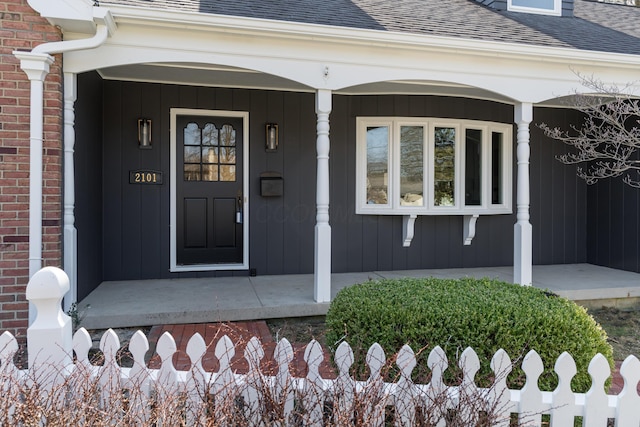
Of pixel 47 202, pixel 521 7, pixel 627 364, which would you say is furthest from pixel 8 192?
pixel 521 7

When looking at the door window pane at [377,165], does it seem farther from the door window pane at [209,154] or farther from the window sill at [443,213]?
the door window pane at [209,154]

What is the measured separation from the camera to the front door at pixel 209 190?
19.3 feet

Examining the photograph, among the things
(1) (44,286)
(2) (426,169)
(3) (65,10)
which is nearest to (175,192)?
(3) (65,10)

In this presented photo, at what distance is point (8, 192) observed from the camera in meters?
3.85

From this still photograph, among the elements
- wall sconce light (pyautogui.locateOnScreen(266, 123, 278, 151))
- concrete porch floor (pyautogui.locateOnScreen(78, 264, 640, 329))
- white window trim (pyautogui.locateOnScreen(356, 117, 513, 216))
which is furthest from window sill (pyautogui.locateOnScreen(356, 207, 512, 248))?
wall sconce light (pyautogui.locateOnScreen(266, 123, 278, 151))

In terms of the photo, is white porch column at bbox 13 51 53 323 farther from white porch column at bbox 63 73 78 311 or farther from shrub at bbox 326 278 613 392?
shrub at bbox 326 278 613 392

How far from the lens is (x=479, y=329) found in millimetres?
2561

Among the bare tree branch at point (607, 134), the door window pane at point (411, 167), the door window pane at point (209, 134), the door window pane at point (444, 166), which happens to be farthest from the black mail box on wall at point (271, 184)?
the bare tree branch at point (607, 134)

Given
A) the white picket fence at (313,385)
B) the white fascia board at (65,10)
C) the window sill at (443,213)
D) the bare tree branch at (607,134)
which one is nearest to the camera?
the white picket fence at (313,385)

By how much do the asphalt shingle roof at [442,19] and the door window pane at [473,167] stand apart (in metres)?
1.52

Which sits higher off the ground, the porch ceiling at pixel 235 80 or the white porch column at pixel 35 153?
the porch ceiling at pixel 235 80

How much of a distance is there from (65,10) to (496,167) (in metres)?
5.77

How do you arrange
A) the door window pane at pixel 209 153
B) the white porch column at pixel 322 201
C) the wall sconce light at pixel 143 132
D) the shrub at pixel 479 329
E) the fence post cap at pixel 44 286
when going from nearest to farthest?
the fence post cap at pixel 44 286, the shrub at pixel 479 329, the white porch column at pixel 322 201, the wall sconce light at pixel 143 132, the door window pane at pixel 209 153

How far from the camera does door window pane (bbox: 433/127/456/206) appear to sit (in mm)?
6562
